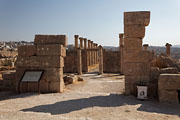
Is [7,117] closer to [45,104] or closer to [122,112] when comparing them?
[45,104]

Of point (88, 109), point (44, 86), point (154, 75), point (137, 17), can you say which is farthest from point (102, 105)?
point (137, 17)

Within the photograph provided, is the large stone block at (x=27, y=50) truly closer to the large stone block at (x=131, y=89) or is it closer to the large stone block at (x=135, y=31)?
the large stone block at (x=135, y=31)

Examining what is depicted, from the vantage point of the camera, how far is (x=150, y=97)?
7441 mm

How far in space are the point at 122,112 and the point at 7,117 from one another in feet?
11.7

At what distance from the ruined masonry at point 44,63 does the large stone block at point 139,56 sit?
3.53m

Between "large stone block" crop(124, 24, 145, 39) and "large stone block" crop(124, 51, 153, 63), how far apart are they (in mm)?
825

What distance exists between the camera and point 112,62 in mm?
21766

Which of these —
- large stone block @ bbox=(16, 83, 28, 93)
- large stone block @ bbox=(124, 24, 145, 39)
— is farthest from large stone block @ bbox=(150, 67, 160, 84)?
large stone block @ bbox=(16, 83, 28, 93)

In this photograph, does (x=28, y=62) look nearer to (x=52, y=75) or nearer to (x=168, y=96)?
(x=52, y=75)

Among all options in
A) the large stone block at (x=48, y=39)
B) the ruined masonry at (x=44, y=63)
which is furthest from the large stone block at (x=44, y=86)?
the large stone block at (x=48, y=39)

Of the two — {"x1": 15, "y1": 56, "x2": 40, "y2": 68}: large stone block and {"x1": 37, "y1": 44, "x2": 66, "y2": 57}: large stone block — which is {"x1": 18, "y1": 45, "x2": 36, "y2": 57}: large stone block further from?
{"x1": 37, "y1": 44, "x2": 66, "y2": 57}: large stone block

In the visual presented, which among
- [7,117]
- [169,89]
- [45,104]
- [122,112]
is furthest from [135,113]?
[7,117]

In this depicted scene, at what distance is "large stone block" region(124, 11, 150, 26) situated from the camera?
764 centimetres

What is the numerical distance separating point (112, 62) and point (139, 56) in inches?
547
